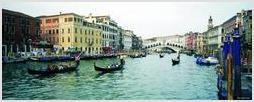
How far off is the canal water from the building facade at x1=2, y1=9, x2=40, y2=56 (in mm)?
175

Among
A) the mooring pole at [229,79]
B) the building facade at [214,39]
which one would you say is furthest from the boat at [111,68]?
the mooring pole at [229,79]

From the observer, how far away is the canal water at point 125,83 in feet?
13.4

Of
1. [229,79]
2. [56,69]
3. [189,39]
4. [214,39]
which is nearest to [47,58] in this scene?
[56,69]

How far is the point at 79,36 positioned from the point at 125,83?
2.27ft

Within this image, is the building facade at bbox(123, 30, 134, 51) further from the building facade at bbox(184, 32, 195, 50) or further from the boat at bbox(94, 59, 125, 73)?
the building facade at bbox(184, 32, 195, 50)

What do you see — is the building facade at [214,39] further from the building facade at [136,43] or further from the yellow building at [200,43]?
the building facade at [136,43]

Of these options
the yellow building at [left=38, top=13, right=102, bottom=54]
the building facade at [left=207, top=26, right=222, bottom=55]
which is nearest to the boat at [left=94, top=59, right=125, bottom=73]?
the yellow building at [left=38, top=13, right=102, bottom=54]

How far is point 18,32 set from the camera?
4219mm

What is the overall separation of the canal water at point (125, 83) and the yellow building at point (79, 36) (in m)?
0.20

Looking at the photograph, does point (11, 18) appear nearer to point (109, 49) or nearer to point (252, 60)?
point (109, 49)

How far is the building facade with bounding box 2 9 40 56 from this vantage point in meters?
4.05

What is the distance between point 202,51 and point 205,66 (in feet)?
0.98

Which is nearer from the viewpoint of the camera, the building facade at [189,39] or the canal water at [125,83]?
the canal water at [125,83]

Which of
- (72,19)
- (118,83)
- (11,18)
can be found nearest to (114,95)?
(118,83)
